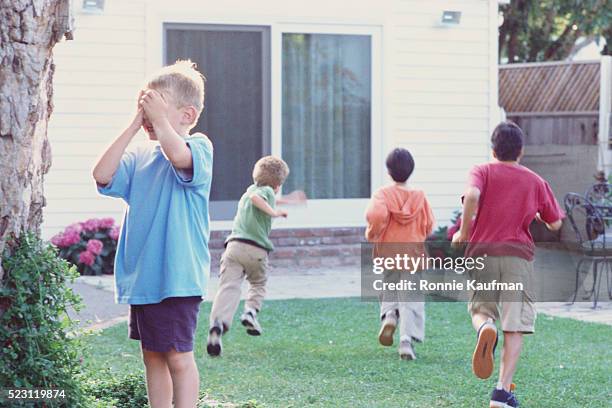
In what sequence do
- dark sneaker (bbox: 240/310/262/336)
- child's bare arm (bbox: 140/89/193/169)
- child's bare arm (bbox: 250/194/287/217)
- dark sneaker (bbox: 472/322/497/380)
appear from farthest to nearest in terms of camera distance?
dark sneaker (bbox: 240/310/262/336)
child's bare arm (bbox: 250/194/287/217)
dark sneaker (bbox: 472/322/497/380)
child's bare arm (bbox: 140/89/193/169)

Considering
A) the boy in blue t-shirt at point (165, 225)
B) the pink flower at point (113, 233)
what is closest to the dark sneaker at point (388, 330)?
the boy in blue t-shirt at point (165, 225)

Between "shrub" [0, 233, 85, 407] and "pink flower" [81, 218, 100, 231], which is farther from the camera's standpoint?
"pink flower" [81, 218, 100, 231]

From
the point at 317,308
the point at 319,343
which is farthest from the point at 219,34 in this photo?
the point at 319,343

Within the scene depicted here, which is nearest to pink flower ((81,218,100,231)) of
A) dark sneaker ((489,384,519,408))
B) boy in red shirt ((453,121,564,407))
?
boy in red shirt ((453,121,564,407))

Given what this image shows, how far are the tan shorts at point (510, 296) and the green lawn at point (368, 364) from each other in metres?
0.43

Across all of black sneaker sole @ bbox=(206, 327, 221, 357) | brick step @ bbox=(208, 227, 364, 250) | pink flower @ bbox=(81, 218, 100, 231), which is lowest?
black sneaker sole @ bbox=(206, 327, 221, 357)

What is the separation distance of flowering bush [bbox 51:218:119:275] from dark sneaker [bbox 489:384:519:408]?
662cm

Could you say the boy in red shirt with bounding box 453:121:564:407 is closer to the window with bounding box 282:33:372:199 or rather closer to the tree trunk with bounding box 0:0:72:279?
the tree trunk with bounding box 0:0:72:279

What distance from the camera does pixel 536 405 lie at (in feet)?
18.0

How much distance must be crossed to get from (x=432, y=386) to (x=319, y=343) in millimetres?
1630

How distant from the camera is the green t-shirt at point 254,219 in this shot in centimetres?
705

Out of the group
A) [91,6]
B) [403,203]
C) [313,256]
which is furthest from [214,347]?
[91,6]

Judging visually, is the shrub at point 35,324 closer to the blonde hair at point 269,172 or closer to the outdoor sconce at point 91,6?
the blonde hair at point 269,172

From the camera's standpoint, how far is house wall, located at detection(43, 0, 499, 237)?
11656 millimetres
